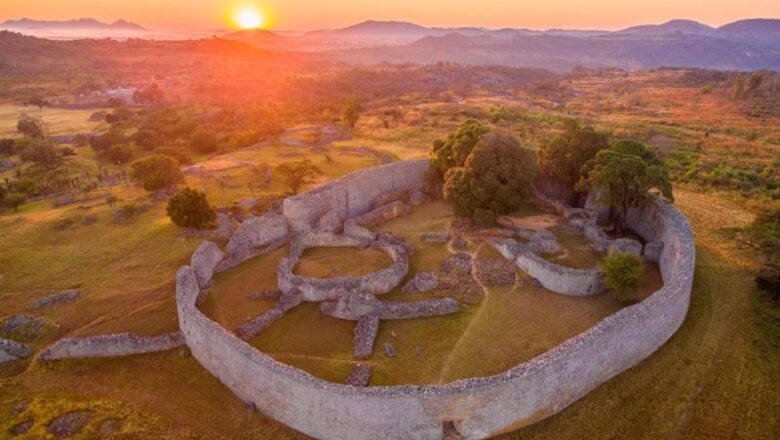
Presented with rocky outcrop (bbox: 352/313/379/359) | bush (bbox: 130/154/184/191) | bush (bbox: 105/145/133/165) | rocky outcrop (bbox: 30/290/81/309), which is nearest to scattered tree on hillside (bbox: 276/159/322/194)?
bush (bbox: 130/154/184/191)

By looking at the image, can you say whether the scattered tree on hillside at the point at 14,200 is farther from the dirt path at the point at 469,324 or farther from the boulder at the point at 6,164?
the dirt path at the point at 469,324

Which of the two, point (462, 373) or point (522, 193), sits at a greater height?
point (522, 193)

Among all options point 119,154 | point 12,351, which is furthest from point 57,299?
A: point 119,154

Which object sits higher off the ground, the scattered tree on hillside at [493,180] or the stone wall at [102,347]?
the scattered tree on hillside at [493,180]

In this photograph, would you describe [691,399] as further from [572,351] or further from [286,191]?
[286,191]

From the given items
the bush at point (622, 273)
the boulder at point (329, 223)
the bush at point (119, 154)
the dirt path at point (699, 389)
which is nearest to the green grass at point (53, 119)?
the bush at point (119, 154)

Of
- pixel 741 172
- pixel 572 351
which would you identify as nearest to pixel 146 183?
pixel 572 351

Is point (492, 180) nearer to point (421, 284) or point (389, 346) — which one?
point (421, 284)
